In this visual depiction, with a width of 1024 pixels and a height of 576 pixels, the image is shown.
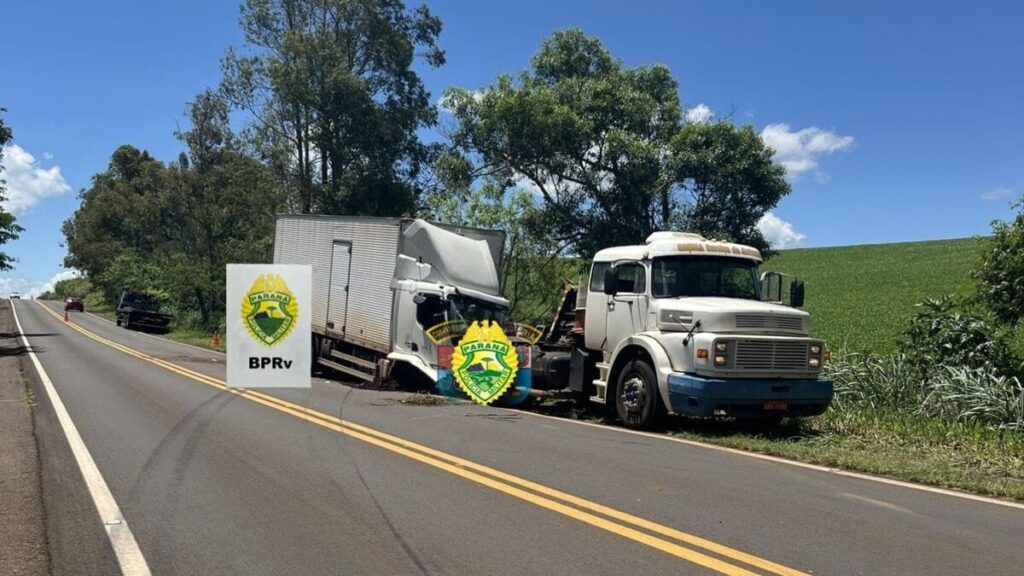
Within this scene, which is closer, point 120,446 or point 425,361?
point 120,446

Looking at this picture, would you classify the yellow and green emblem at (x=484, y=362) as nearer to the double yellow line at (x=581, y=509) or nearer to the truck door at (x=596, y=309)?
the truck door at (x=596, y=309)

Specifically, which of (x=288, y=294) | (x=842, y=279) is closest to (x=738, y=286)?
(x=288, y=294)

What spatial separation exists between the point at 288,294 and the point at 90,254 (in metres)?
69.7

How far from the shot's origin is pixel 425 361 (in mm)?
14391

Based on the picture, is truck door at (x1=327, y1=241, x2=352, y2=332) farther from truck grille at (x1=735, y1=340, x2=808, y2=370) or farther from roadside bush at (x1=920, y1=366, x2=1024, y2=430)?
roadside bush at (x1=920, y1=366, x2=1024, y2=430)

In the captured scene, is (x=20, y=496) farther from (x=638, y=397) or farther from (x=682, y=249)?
(x=682, y=249)

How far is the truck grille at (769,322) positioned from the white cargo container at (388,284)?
6040 mm

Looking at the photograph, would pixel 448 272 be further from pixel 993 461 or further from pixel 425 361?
pixel 993 461

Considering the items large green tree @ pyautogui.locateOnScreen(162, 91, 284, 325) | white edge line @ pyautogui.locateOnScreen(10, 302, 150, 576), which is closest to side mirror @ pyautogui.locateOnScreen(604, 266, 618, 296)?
white edge line @ pyautogui.locateOnScreen(10, 302, 150, 576)

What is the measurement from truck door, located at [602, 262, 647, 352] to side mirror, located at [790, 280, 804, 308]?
216cm

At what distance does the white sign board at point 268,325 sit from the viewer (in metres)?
15.5

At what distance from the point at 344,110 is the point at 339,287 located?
1475 cm

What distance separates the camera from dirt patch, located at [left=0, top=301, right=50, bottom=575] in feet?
15.9

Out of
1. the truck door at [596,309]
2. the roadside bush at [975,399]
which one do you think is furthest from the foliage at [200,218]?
the roadside bush at [975,399]
